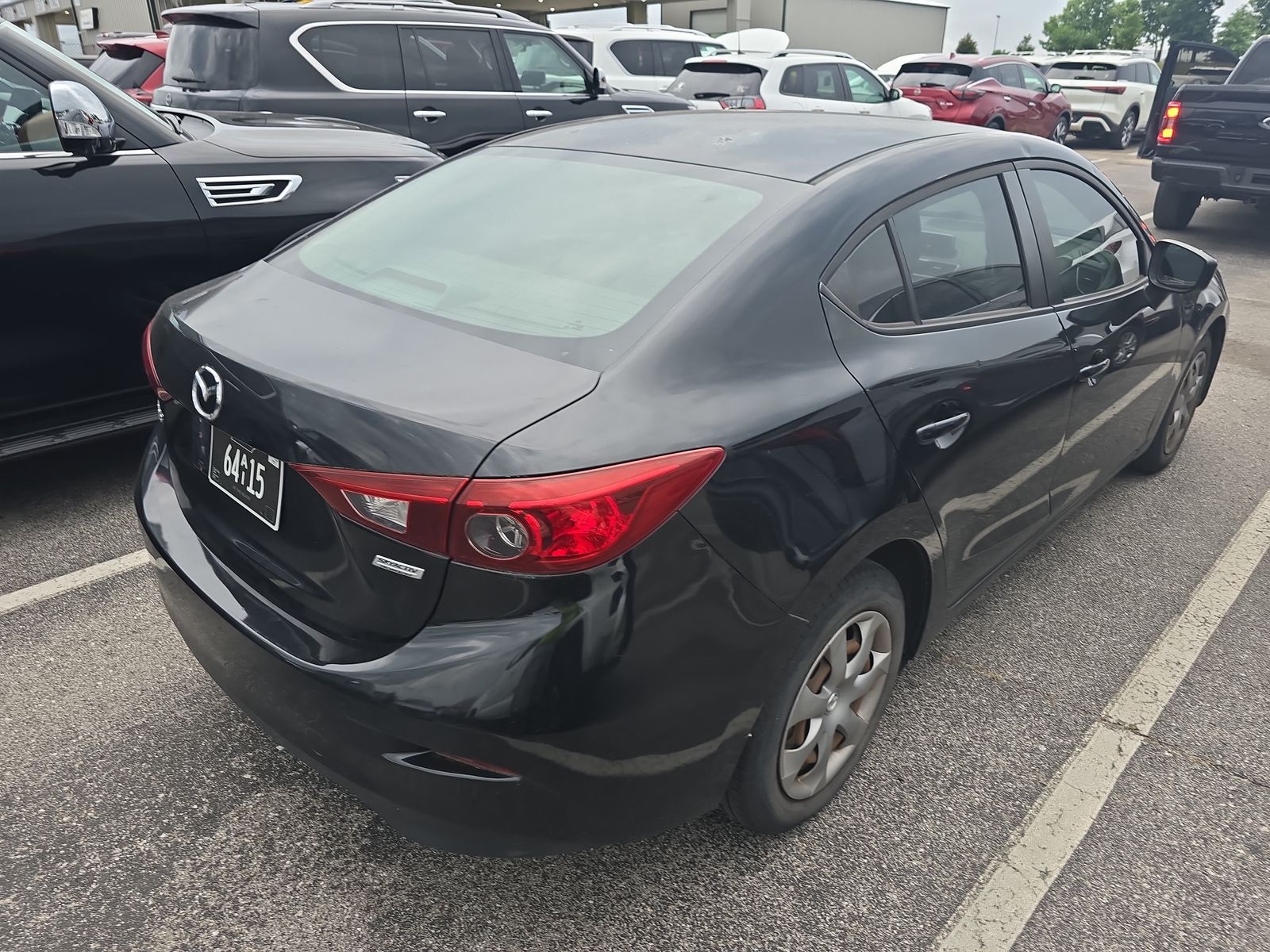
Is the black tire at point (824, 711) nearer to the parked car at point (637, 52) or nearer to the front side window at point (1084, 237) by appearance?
the front side window at point (1084, 237)

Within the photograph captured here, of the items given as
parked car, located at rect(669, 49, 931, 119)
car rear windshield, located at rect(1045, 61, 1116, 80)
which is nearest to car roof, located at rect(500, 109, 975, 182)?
parked car, located at rect(669, 49, 931, 119)

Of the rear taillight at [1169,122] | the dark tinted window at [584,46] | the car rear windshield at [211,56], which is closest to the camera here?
the car rear windshield at [211,56]

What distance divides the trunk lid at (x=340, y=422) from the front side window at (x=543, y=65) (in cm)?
695

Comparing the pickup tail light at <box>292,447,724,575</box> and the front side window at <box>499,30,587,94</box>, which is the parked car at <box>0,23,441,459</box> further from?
the front side window at <box>499,30,587,94</box>

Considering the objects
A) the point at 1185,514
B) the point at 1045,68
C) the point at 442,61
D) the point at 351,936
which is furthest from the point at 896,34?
the point at 351,936

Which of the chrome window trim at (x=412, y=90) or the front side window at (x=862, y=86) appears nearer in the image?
the chrome window trim at (x=412, y=90)

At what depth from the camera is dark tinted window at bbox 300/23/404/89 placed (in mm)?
7262

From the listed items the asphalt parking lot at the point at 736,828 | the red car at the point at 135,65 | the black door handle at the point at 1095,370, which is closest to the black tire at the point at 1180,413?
the asphalt parking lot at the point at 736,828

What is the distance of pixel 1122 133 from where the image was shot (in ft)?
63.9

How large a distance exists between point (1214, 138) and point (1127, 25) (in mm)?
90977

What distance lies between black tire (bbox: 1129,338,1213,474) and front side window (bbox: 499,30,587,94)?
6.00 metres

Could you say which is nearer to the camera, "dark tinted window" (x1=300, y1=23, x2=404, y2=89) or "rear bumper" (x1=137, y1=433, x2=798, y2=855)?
"rear bumper" (x1=137, y1=433, x2=798, y2=855)

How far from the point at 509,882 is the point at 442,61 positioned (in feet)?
23.6

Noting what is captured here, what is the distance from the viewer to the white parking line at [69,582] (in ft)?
10.4
